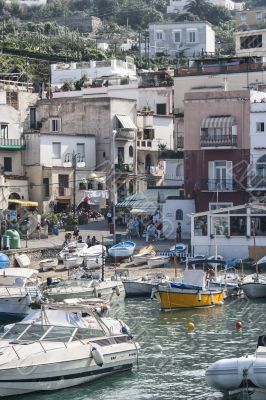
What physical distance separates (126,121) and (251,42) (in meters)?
25.4

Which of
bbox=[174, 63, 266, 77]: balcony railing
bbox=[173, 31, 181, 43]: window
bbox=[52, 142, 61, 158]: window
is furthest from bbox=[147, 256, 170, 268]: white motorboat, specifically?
bbox=[173, 31, 181, 43]: window

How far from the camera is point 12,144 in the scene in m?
85.6

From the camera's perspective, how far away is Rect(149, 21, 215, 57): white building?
540ft

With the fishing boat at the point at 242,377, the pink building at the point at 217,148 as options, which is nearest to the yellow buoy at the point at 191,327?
the fishing boat at the point at 242,377

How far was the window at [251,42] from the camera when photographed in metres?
110

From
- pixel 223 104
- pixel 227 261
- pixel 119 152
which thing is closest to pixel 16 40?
pixel 119 152

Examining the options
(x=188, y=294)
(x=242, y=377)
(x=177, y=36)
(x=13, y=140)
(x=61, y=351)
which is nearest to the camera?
(x=242, y=377)

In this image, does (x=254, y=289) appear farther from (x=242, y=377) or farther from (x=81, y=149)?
(x=81, y=149)

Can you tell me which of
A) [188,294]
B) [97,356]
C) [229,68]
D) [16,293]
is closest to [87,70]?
[229,68]

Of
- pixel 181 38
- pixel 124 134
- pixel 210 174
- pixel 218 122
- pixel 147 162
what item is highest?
pixel 181 38

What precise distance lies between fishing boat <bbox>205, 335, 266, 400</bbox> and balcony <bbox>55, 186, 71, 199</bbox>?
50446mm

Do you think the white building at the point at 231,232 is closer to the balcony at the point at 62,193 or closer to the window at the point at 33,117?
the balcony at the point at 62,193

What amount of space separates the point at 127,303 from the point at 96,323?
59.2 feet

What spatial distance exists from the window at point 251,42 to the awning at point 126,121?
942 inches
